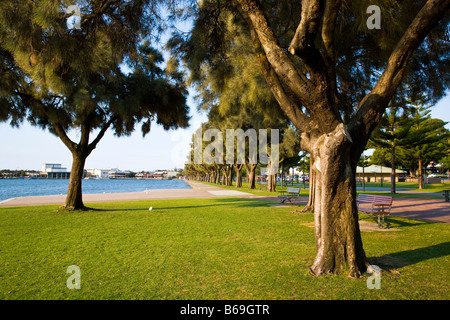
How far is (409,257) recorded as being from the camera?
4.74m

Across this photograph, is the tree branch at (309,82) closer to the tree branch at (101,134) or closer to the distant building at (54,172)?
the tree branch at (101,134)

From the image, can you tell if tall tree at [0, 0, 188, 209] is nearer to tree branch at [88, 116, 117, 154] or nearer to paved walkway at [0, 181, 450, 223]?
tree branch at [88, 116, 117, 154]

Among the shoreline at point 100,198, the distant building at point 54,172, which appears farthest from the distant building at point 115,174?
the shoreline at point 100,198

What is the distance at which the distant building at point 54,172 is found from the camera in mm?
163375

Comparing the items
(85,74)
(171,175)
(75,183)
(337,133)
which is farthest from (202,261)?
(171,175)

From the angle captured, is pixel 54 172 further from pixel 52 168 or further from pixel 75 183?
pixel 75 183

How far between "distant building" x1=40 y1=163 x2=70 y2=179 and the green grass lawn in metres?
179

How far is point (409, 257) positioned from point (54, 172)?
190 m

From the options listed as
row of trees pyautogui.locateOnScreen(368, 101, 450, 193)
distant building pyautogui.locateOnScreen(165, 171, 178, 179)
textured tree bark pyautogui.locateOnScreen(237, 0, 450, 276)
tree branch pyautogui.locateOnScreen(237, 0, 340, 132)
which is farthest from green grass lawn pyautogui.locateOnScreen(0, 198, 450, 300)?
distant building pyautogui.locateOnScreen(165, 171, 178, 179)

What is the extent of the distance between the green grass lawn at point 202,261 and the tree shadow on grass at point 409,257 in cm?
2

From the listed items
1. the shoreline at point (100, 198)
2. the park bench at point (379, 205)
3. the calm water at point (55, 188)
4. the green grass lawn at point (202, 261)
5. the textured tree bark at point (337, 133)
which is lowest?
the calm water at point (55, 188)
